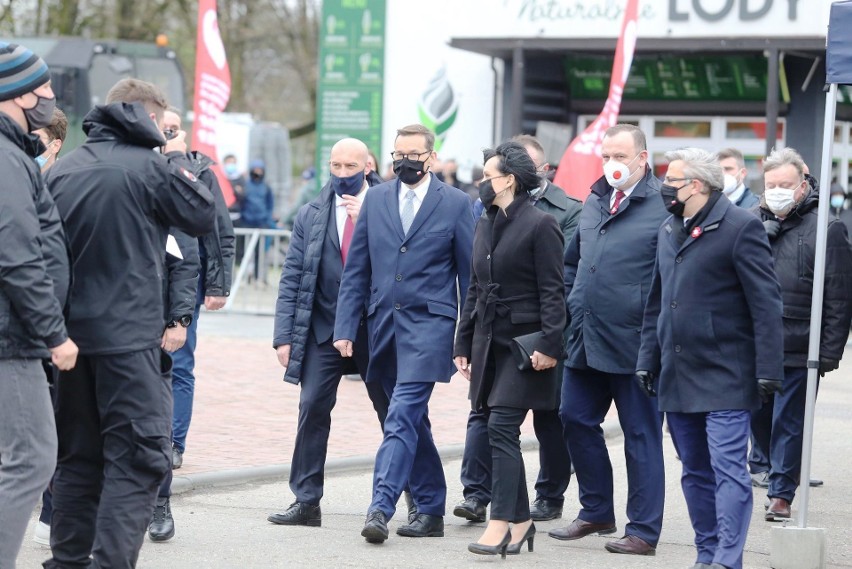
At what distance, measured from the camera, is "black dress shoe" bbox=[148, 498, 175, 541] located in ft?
22.3

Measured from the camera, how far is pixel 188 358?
8.47 meters

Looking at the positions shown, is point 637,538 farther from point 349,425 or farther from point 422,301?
point 349,425

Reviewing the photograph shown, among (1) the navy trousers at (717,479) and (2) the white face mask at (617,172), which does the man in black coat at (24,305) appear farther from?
(2) the white face mask at (617,172)

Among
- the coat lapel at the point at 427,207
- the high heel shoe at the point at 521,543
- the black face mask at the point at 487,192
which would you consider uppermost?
the black face mask at the point at 487,192

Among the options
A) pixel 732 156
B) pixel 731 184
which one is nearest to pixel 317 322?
pixel 731 184

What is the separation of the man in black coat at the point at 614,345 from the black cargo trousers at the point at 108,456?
2.24 metres

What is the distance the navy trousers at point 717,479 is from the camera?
622cm

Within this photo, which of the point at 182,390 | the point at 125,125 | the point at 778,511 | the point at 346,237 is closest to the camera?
the point at 125,125

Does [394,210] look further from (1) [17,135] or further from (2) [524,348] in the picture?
(1) [17,135]

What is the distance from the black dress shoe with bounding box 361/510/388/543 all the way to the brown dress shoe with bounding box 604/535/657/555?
1039mm

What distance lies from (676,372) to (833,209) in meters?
13.7

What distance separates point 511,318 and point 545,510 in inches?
57.3

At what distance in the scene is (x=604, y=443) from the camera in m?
7.26

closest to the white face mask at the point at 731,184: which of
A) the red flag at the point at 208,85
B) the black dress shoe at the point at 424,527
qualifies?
the black dress shoe at the point at 424,527
